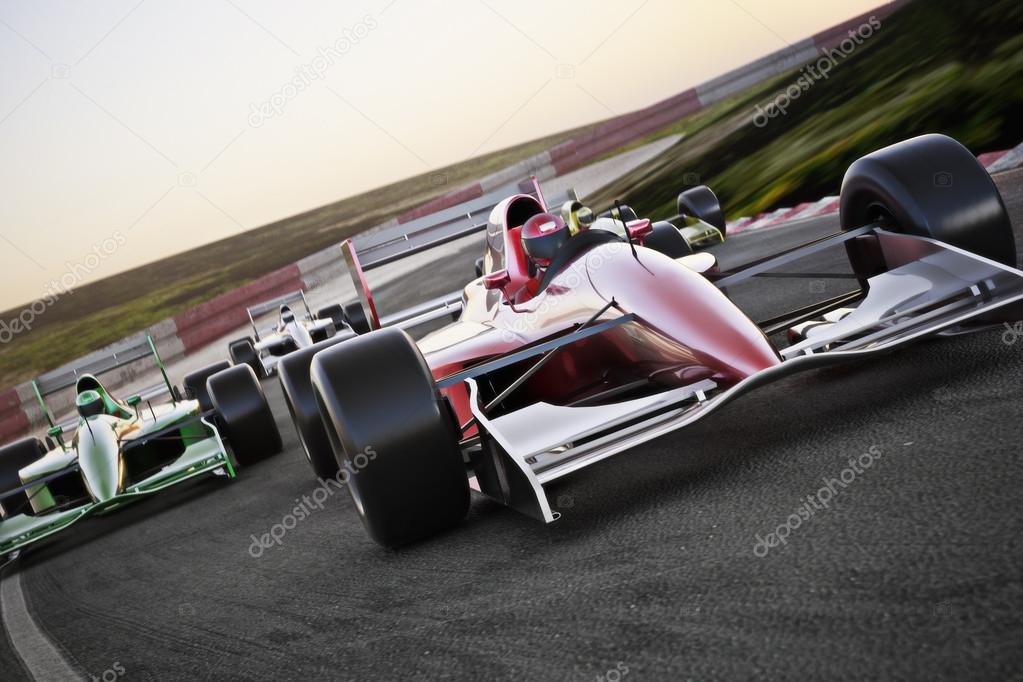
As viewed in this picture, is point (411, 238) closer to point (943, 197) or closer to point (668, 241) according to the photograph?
point (668, 241)

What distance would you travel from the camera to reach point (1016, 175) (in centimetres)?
745

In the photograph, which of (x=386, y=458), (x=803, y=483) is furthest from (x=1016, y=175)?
(x=386, y=458)

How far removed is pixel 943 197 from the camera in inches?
146

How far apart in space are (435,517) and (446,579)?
1.30ft

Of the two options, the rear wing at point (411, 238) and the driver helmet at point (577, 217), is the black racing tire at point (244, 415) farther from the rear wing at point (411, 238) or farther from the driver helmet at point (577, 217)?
the driver helmet at point (577, 217)

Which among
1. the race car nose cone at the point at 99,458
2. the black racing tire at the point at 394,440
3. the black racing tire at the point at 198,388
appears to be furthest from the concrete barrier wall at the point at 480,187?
the black racing tire at the point at 394,440

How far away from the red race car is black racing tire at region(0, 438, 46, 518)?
481 cm

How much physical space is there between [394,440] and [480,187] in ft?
89.8

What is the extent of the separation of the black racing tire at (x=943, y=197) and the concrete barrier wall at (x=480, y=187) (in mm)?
14562

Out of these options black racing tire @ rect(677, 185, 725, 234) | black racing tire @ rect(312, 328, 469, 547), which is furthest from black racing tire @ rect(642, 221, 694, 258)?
black racing tire @ rect(312, 328, 469, 547)

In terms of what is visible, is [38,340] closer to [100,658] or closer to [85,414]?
[85,414]

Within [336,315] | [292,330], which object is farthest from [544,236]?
[336,315]

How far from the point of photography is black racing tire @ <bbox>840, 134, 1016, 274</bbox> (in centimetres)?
366

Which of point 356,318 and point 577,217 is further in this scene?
point 356,318
